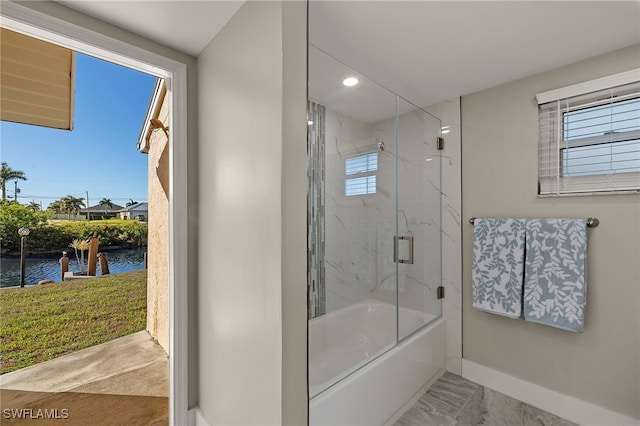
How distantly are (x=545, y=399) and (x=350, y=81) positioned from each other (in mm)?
2517

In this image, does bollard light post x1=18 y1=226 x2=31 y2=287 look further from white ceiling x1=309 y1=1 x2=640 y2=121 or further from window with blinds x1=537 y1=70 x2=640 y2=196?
window with blinds x1=537 y1=70 x2=640 y2=196

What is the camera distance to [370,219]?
229cm

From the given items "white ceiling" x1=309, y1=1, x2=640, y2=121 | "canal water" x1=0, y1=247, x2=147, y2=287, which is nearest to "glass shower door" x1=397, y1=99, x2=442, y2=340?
"white ceiling" x1=309, y1=1, x2=640, y2=121

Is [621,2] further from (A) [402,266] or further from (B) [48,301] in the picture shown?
(B) [48,301]

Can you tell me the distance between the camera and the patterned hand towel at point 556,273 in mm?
1691

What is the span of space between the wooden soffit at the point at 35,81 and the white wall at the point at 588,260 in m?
2.78

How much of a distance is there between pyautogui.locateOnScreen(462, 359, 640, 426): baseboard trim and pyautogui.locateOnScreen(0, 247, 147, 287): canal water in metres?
2.69

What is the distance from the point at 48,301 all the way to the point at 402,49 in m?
2.57

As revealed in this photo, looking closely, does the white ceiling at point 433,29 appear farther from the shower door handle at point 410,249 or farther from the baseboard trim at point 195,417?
the baseboard trim at point 195,417

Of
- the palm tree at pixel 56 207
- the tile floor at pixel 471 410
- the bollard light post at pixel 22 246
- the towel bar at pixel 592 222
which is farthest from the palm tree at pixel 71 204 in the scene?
the towel bar at pixel 592 222

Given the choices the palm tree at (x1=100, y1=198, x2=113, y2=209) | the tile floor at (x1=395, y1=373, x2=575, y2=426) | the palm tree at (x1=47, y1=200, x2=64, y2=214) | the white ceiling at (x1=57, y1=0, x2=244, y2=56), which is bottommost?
the tile floor at (x1=395, y1=373, x2=575, y2=426)

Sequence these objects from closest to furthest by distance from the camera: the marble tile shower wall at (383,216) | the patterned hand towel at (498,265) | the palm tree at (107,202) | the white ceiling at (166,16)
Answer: the white ceiling at (166,16) → the palm tree at (107,202) → the patterned hand towel at (498,265) → the marble tile shower wall at (383,216)

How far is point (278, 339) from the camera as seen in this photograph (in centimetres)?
108

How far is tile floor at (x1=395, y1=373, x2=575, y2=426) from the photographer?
1.77 metres
